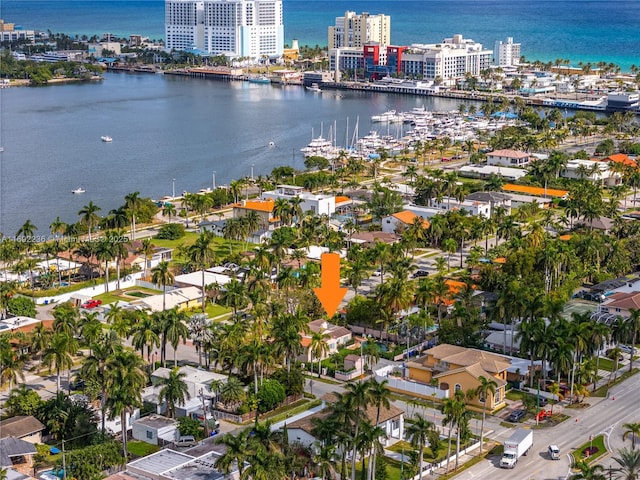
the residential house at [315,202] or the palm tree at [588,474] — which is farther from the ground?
the residential house at [315,202]

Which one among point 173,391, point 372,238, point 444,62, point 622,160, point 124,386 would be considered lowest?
point 173,391

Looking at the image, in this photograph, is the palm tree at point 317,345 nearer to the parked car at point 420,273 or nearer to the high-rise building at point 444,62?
the parked car at point 420,273

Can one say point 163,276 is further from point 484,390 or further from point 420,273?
point 484,390

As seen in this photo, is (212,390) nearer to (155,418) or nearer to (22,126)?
(155,418)

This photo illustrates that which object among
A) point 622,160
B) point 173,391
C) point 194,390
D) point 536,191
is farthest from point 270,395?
point 622,160

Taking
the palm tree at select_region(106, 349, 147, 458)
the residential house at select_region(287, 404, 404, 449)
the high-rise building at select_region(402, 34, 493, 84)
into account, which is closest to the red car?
the palm tree at select_region(106, 349, 147, 458)

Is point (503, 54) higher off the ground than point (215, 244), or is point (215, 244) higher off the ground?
point (503, 54)

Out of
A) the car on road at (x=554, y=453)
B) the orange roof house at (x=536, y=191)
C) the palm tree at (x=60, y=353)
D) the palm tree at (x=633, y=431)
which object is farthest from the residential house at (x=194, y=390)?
the orange roof house at (x=536, y=191)

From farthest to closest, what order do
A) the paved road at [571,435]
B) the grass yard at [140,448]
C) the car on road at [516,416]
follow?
1. the car on road at [516,416]
2. the grass yard at [140,448]
3. the paved road at [571,435]
